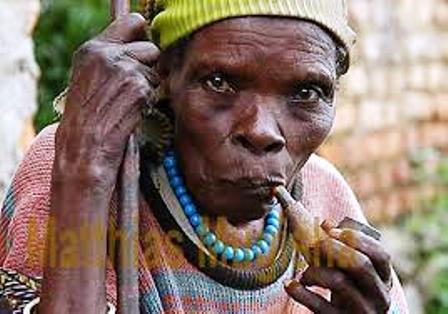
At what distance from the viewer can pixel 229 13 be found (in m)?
2.42

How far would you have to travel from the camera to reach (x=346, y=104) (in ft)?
20.5

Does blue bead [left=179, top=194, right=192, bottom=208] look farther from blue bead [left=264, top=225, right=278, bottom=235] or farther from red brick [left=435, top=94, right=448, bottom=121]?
red brick [left=435, top=94, right=448, bottom=121]

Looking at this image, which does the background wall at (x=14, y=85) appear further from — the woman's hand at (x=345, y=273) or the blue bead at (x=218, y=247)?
the woman's hand at (x=345, y=273)

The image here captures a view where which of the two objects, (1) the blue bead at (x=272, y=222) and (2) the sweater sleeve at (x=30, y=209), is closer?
(2) the sweater sleeve at (x=30, y=209)

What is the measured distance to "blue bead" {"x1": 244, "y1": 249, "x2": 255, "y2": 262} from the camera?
8.67 feet

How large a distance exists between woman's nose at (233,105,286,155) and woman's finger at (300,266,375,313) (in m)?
0.22

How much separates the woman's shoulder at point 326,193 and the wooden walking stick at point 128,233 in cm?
56

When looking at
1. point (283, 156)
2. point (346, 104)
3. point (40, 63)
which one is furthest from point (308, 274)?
point (346, 104)

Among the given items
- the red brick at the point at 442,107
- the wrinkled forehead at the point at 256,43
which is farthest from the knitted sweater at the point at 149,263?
the red brick at the point at 442,107

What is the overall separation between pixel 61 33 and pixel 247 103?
3224 millimetres

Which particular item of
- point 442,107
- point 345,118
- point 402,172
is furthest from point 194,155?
point 442,107

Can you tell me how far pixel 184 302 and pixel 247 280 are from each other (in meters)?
0.13

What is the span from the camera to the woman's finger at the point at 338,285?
2.38m

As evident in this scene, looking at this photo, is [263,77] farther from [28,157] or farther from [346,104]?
[346,104]
